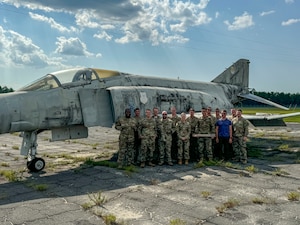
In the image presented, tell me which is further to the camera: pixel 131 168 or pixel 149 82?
pixel 149 82

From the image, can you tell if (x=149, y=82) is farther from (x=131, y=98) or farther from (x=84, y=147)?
(x=84, y=147)

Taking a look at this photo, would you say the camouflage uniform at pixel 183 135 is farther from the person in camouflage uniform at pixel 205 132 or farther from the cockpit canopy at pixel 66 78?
the cockpit canopy at pixel 66 78

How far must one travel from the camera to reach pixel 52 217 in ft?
16.0

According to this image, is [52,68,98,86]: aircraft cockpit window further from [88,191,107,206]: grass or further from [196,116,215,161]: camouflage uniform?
[88,191,107,206]: grass

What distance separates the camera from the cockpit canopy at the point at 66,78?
→ 853 cm

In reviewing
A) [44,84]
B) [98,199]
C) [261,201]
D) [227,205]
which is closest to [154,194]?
[98,199]

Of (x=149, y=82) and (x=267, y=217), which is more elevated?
(x=149, y=82)

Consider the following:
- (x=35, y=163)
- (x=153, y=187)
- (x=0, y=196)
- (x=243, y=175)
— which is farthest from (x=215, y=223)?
(x=35, y=163)

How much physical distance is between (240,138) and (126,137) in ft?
11.6

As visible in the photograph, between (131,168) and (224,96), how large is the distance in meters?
9.11

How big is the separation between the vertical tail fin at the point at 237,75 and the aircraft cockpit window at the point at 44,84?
10541mm

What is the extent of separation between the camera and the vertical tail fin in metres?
17.5

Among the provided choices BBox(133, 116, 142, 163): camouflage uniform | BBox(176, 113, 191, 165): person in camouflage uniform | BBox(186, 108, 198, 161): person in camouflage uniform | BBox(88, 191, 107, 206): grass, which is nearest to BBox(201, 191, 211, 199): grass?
BBox(88, 191, 107, 206): grass

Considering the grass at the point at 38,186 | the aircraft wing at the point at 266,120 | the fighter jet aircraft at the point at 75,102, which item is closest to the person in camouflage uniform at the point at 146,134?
the fighter jet aircraft at the point at 75,102
